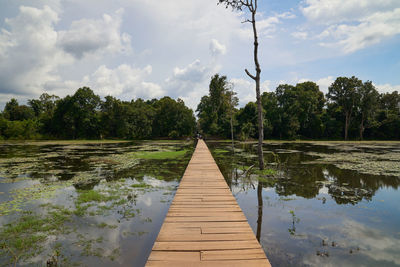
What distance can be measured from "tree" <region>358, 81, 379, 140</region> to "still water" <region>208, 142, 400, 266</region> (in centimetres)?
4075

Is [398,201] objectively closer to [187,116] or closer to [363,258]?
[363,258]

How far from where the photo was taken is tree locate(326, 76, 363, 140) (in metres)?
42.0

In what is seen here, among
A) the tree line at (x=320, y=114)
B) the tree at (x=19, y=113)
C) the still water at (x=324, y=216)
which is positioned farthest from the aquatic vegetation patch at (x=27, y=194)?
the tree at (x=19, y=113)

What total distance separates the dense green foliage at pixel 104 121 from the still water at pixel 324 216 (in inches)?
1484

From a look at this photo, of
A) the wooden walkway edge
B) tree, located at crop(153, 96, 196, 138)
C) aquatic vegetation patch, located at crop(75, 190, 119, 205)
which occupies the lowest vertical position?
aquatic vegetation patch, located at crop(75, 190, 119, 205)

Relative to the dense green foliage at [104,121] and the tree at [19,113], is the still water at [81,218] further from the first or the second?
the tree at [19,113]

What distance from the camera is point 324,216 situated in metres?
5.36

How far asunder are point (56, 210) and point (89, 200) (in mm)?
931

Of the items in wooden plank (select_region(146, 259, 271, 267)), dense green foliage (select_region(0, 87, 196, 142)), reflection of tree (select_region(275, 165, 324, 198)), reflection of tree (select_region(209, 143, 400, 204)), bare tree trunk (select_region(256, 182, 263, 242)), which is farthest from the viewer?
dense green foliage (select_region(0, 87, 196, 142))

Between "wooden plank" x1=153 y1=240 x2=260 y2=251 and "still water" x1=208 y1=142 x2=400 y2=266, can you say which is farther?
"still water" x1=208 y1=142 x2=400 y2=266

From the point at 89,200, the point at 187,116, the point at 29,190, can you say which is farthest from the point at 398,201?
the point at 187,116

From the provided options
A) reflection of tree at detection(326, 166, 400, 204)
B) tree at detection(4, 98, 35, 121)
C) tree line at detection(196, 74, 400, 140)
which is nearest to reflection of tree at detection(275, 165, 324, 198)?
reflection of tree at detection(326, 166, 400, 204)

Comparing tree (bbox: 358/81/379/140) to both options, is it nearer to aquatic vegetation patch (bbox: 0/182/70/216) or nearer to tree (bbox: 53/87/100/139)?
aquatic vegetation patch (bbox: 0/182/70/216)

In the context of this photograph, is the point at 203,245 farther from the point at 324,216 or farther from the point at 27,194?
Answer: the point at 27,194
